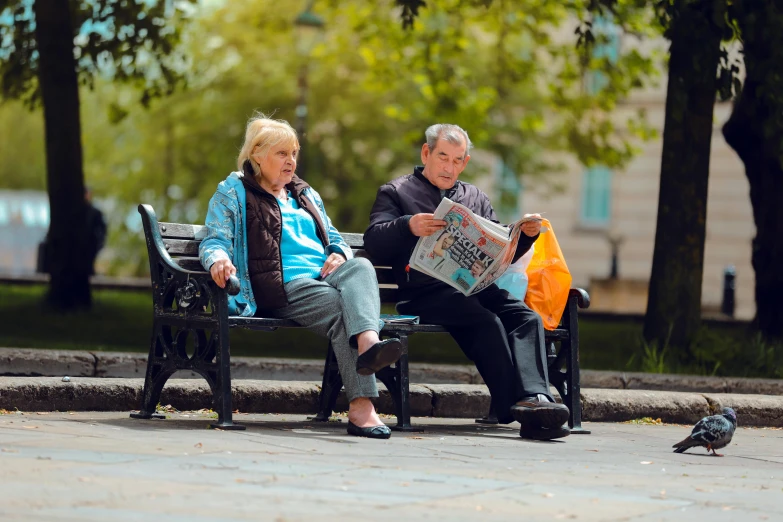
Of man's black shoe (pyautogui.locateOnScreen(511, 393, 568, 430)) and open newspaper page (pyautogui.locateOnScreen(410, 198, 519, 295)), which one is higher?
open newspaper page (pyautogui.locateOnScreen(410, 198, 519, 295))

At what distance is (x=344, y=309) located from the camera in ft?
21.5

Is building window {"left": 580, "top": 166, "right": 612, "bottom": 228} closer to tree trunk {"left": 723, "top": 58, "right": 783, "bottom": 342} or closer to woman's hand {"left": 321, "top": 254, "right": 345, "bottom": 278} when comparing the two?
tree trunk {"left": 723, "top": 58, "right": 783, "bottom": 342}

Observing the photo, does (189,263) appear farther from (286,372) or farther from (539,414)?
(539,414)

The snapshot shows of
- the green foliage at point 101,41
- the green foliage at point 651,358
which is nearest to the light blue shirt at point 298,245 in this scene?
the green foliage at point 651,358

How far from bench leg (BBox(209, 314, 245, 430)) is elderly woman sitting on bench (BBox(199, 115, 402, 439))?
0.22 meters

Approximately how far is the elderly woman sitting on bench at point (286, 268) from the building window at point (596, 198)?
94.0ft

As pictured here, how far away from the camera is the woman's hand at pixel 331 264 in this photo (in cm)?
679

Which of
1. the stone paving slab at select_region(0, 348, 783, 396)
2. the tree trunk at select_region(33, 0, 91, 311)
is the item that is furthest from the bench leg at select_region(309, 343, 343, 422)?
the tree trunk at select_region(33, 0, 91, 311)

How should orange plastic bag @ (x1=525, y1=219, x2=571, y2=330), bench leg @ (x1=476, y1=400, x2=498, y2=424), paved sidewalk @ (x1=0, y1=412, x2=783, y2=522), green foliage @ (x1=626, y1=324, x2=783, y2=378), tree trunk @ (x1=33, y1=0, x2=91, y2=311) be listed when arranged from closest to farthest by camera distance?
paved sidewalk @ (x1=0, y1=412, x2=783, y2=522), orange plastic bag @ (x1=525, y1=219, x2=571, y2=330), bench leg @ (x1=476, y1=400, x2=498, y2=424), green foliage @ (x1=626, y1=324, x2=783, y2=378), tree trunk @ (x1=33, y1=0, x2=91, y2=311)

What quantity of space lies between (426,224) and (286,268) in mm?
714

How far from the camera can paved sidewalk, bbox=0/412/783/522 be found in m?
4.28

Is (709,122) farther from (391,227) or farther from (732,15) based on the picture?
(391,227)

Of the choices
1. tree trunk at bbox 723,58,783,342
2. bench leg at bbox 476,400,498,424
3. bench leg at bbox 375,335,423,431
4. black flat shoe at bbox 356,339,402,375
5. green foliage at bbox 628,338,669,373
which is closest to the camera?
black flat shoe at bbox 356,339,402,375

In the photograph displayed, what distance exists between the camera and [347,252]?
7.00 metres
